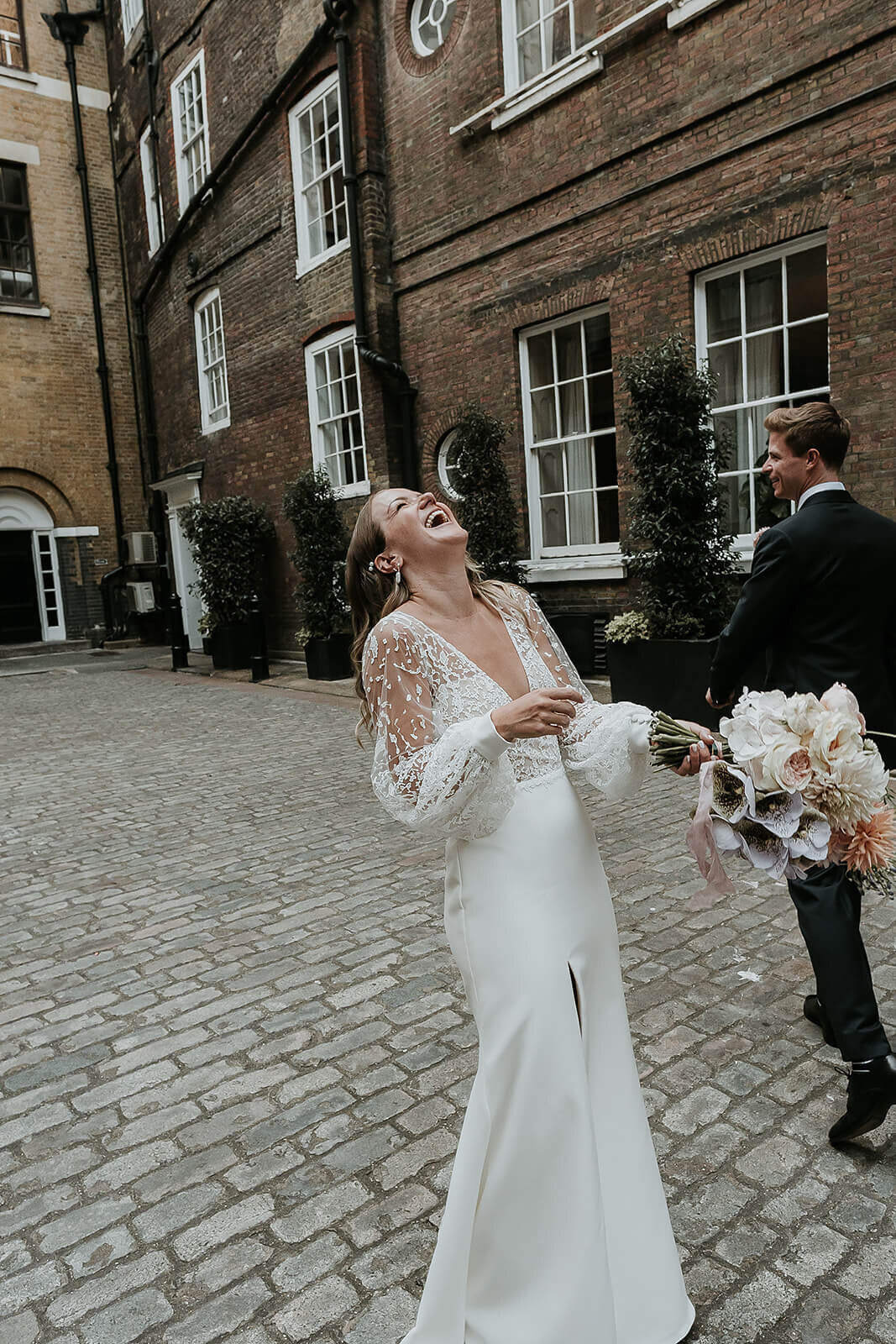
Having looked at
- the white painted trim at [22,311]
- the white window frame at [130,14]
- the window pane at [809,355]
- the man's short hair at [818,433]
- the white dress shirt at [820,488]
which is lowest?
the white dress shirt at [820,488]

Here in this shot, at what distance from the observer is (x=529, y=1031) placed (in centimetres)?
173

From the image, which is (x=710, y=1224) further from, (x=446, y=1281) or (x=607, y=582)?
(x=607, y=582)

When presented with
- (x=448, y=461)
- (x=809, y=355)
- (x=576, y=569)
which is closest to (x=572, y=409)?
(x=576, y=569)

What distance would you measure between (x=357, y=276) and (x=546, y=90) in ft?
11.0

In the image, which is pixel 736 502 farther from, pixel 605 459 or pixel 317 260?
pixel 317 260

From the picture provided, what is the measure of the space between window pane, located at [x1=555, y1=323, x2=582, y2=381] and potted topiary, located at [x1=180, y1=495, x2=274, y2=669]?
625 cm

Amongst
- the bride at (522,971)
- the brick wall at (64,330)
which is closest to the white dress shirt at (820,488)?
the bride at (522,971)

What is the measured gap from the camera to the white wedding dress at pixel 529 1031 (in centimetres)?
173

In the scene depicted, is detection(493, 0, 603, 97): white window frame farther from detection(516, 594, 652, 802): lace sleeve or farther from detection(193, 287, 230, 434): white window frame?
detection(516, 594, 652, 802): lace sleeve

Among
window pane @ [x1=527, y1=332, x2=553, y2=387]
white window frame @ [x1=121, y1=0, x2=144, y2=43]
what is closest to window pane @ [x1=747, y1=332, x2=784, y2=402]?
window pane @ [x1=527, y1=332, x2=553, y2=387]

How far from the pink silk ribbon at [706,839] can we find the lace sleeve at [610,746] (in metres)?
0.18

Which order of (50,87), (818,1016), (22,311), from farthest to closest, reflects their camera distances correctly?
(50,87)
(22,311)
(818,1016)

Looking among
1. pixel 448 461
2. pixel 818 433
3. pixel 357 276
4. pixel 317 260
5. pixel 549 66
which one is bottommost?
pixel 818 433

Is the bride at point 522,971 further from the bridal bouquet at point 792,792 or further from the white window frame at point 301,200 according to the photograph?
the white window frame at point 301,200
